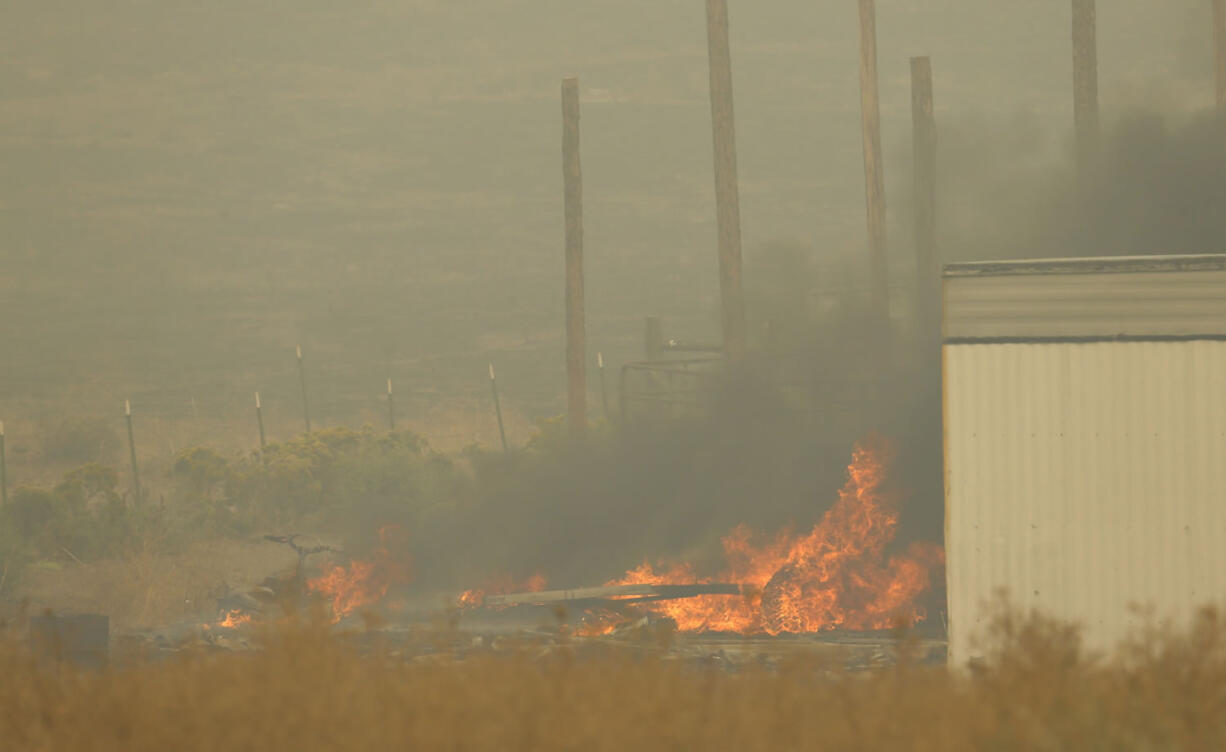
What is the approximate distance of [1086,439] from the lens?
1129cm

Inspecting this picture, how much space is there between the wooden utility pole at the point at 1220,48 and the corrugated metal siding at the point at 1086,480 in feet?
52.1

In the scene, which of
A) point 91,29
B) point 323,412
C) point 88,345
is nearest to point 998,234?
point 323,412

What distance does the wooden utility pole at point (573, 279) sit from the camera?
2273 centimetres

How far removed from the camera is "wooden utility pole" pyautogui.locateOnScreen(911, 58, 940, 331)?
2117 cm

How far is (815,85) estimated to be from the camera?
7675 centimetres

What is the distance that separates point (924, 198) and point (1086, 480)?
35.5 ft

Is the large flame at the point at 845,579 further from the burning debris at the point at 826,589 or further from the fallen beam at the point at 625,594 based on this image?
the fallen beam at the point at 625,594

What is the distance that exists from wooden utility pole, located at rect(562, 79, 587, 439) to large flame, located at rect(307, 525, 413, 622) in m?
3.44

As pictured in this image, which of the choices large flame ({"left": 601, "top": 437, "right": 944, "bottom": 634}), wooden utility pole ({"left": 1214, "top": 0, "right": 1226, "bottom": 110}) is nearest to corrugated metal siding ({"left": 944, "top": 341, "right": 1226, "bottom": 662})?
large flame ({"left": 601, "top": 437, "right": 944, "bottom": 634})

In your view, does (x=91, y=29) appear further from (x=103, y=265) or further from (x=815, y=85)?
(x=815, y=85)

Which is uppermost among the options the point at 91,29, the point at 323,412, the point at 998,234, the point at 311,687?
the point at 91,29

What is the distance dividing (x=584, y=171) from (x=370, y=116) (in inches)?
458

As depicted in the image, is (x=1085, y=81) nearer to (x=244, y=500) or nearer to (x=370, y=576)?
(x=370, y=576)

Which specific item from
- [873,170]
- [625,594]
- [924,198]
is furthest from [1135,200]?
[625,594]
